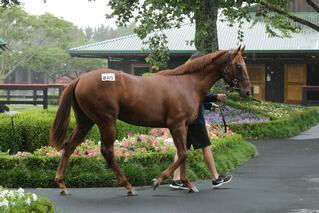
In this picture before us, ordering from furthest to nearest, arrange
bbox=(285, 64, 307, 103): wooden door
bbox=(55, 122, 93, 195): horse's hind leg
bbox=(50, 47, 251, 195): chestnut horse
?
bbox=(285, 64, 307, 103): wooden door < bbox=(55, 122, 93, 195): horse's hind leg < bbox=(50, 47, 251, 195): chestnut horse

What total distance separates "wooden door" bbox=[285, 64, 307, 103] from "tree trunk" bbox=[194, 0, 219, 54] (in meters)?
14.0

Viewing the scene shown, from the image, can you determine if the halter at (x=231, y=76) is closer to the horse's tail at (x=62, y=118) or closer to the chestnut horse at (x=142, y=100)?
the chestnut horse at (x=142, y=100)

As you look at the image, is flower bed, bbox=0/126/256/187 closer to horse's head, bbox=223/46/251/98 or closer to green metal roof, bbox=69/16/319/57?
horse's head, bbox=223/46/251/98

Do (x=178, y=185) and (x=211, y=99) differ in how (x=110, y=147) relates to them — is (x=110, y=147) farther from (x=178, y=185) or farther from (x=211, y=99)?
(x=211, y=99)

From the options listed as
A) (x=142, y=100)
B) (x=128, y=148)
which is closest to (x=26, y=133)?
(x=128, y=148)

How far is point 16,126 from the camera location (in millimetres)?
12930

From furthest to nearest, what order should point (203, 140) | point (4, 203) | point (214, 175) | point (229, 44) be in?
point (229, 44) → point (203, 140) → point (214, 175) → point (4, 203)

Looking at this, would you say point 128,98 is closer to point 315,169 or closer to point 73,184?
point 73,184

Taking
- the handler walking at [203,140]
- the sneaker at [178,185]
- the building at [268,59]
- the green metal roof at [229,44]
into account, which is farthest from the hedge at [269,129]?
the building at [268,59]

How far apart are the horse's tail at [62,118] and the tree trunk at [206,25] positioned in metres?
13.7

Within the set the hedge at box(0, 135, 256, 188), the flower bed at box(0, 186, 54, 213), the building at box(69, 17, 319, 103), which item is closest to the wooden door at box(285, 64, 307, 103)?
the building at box(69, 17, 319, 103)

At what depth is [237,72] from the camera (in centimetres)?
970

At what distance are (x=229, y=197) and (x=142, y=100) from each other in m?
1.87

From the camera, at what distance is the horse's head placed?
9.69m
